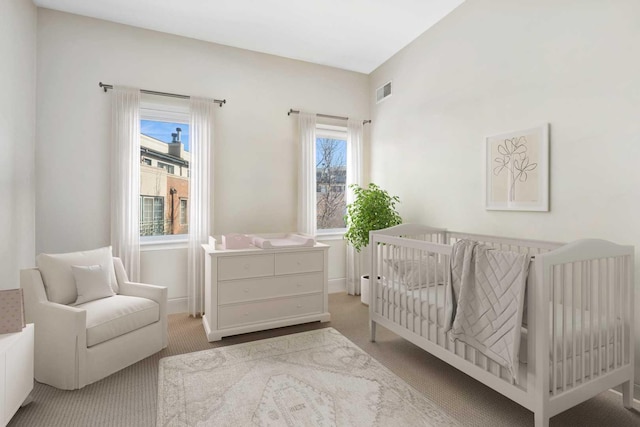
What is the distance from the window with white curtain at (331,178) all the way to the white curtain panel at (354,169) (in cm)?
10

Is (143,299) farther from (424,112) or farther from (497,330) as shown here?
(424,112)

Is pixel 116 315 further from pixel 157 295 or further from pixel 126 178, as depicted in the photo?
pixel 126 178

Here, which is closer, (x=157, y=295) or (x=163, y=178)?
(x=157, y=295)

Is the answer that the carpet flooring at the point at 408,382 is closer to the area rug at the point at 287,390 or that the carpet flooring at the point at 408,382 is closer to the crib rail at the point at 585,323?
the area rug at the point at 287,390

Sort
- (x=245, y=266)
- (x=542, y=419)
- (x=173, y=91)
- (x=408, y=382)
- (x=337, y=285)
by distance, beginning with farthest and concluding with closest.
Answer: (x=337, y=285) → (x=173, y=91) → (x=245, y=266) → (x=408, y=382) → (x=542, y=419)

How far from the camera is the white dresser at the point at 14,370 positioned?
1493 mm

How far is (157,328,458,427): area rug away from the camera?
169 cm

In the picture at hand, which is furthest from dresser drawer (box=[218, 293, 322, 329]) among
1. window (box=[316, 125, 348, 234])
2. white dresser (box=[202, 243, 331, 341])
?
window (box=[316, 125, 348, 234])

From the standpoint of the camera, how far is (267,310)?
285 centimetres

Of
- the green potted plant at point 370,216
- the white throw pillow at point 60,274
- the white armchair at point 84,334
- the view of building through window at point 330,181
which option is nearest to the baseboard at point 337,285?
the green potted plant at point 370,216

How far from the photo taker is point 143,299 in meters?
2.40

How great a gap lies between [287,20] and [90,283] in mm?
2816

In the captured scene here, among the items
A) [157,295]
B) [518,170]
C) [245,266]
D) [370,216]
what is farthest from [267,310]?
[518,170]

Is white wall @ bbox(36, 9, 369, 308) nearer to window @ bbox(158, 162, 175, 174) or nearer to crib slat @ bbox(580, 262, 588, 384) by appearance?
window @ bbox(158, 162, 175, 174)
